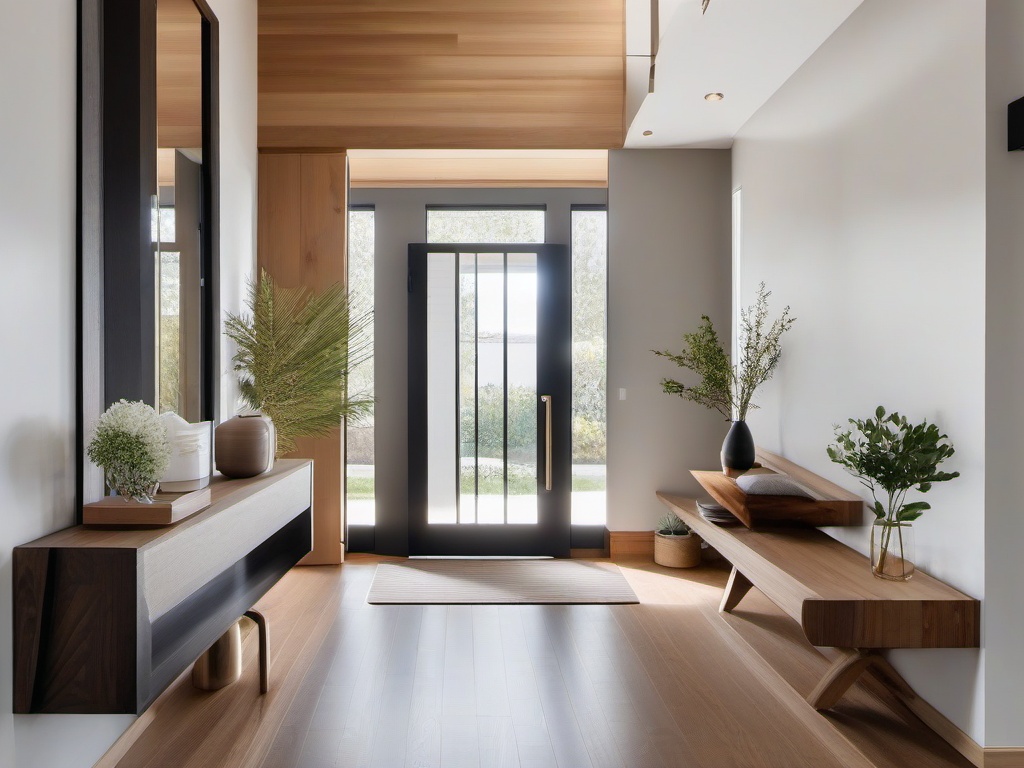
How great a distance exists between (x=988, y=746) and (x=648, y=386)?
2.71 meters

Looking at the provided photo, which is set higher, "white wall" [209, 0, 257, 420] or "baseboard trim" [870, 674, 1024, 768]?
"white wall" [209, 0, 257, 420]

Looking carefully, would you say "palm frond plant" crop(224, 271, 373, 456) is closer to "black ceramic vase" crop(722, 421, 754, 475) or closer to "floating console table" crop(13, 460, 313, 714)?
"floating console table" crop(13, 460, 313, 714)

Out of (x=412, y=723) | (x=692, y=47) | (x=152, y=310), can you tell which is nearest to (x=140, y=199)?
(x=152, y=310)

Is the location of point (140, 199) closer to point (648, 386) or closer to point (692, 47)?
point (692, 47)

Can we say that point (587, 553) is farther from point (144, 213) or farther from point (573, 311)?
point (144, 213)

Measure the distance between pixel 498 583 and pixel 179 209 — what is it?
256 centimetres

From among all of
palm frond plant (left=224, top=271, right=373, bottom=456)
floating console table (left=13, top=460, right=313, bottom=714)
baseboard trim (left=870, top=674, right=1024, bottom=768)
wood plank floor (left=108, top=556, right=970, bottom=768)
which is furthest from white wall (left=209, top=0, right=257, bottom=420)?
baseboard trim (left=870, top=674, right=1024, bottom=768)

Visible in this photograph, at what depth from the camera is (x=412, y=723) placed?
2496mm

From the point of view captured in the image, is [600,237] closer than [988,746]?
No

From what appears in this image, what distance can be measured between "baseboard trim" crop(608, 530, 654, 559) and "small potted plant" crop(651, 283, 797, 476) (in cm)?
93

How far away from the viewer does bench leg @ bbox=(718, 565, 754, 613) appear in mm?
3570

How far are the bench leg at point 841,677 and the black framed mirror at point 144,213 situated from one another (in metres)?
2.52

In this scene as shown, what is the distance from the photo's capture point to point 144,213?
241 centimetres

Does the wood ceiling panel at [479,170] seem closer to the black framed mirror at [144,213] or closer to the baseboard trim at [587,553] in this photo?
the black framed mirror at [144,213]
